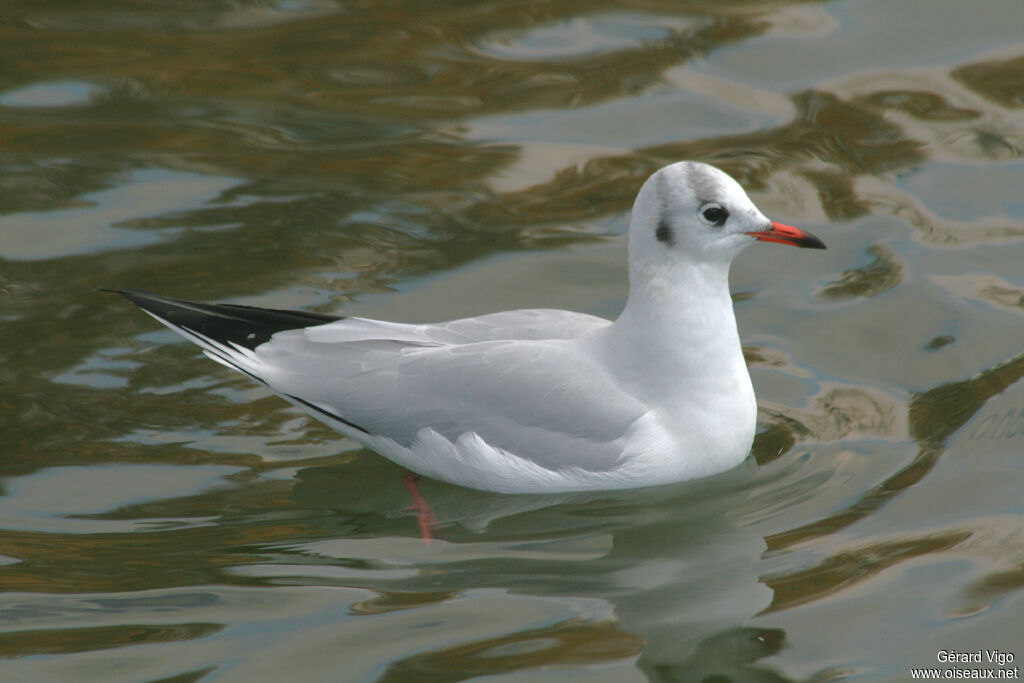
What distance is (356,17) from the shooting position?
1040cm

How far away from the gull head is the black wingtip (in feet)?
5.43

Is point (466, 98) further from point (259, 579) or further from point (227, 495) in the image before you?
point (259, 579)

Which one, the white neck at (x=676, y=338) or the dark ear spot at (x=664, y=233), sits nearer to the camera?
the dark ear spot at (x=664, y=233)

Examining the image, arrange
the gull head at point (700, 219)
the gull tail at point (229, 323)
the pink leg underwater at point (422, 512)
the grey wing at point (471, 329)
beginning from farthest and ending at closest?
the gull tail at point (229, 323) < the grey wing at point (471, 329) < the pink leg underwater at point (422, 512) < the gull head at point (700, 219)

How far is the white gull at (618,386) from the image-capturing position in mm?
5793

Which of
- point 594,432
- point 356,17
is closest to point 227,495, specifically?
point 594,432

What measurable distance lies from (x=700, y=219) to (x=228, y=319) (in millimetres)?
2288

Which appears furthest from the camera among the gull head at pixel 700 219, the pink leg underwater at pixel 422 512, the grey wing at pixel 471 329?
the grey wing at pixel 471 329

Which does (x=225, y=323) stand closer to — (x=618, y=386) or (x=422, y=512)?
(x=422, y=512)

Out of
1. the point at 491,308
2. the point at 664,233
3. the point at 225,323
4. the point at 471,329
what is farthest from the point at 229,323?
the point at 664,233

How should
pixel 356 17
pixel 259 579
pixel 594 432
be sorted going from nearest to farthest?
1. pixel 259 579
2. pixel 594 432
3. pixel 356 17

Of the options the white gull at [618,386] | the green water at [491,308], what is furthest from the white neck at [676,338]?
the green water at [491,308]

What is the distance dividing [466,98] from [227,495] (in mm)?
4393

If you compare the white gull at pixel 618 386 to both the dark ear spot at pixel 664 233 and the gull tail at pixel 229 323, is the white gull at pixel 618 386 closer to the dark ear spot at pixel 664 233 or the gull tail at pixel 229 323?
the dark ear spot at pixel 664 233
